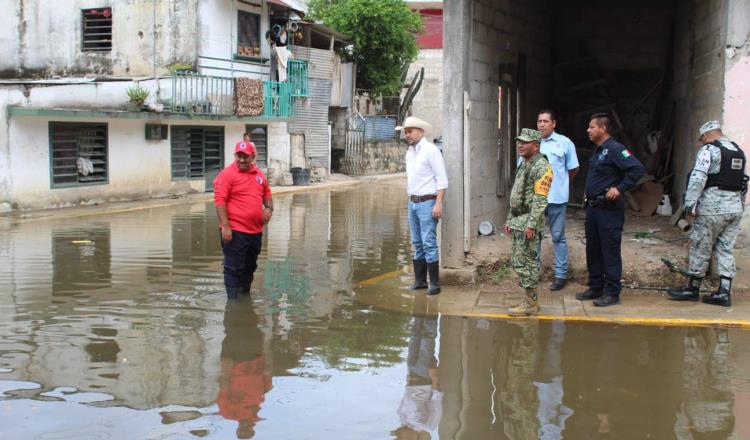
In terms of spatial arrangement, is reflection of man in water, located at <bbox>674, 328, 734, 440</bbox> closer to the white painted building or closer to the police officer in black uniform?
the police officer in black uniform

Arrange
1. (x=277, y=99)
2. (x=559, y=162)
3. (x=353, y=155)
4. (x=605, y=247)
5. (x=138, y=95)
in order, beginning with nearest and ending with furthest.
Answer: (x=605, y=247) → (x=559, y=162) → (x=138, y=95) → (x=277, y=99) → (x=353, y=155)

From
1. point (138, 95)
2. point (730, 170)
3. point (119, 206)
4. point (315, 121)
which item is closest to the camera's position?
point (730, 170)

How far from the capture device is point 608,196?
7855mm

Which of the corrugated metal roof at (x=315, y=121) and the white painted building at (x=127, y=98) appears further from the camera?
the corrugated metal roof at (x=315, y=121)

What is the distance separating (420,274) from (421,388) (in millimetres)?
3333

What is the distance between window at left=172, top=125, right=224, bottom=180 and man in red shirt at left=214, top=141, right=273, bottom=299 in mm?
15681

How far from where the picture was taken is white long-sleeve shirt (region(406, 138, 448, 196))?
28.6 ft

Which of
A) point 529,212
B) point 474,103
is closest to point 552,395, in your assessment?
point 529,212

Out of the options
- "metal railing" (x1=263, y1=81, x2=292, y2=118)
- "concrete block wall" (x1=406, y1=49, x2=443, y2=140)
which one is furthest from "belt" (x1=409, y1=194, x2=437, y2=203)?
"concrete block wall" (x1=406, y1=49, x2=443, y2=140)

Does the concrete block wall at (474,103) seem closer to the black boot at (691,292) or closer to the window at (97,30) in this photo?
the black boot at (691,292)

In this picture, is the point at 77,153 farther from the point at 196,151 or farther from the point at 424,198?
the point at 424,198

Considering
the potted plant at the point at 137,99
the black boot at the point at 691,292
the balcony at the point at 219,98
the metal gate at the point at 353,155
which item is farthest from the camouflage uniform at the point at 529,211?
the metal gate at the point at 353,155

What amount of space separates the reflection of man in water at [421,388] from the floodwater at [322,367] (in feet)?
0.06

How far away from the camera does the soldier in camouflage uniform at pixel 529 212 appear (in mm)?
7664
